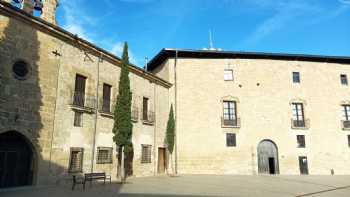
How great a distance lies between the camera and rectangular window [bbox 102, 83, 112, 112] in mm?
15144

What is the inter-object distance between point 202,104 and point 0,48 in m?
14.3

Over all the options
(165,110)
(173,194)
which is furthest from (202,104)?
(173,194)

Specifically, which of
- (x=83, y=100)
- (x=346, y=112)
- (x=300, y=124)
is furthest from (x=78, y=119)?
(x=346, y=112)

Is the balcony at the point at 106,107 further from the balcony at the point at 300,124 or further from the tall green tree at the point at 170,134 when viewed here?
the balcony at the point at 300,124

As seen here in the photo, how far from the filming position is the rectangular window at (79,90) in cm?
1338

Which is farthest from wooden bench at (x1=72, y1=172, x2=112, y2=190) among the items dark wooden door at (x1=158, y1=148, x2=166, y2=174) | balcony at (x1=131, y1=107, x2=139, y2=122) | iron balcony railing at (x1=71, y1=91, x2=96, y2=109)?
dark wooden door at (x1=158, y1=148, x2=166, y2=174)

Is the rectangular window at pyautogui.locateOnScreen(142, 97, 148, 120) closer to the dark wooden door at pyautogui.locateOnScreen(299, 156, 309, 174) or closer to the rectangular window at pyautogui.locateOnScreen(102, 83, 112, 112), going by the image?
the rectangular window at pyautogui.locateOnScreen(102, 83, 112, 112)

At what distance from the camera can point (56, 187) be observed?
440 inches

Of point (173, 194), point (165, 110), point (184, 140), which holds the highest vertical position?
point (165, 110)

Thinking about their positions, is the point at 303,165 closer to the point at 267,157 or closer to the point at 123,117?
the point at 267,157

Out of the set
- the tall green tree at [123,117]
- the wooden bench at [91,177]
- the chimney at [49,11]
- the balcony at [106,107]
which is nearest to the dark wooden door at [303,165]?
the tall green tree at [123,117]

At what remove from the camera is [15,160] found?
1095 centimetres

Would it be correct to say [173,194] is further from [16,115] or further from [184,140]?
[184,140]

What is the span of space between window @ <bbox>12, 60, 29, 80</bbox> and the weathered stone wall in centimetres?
1190
